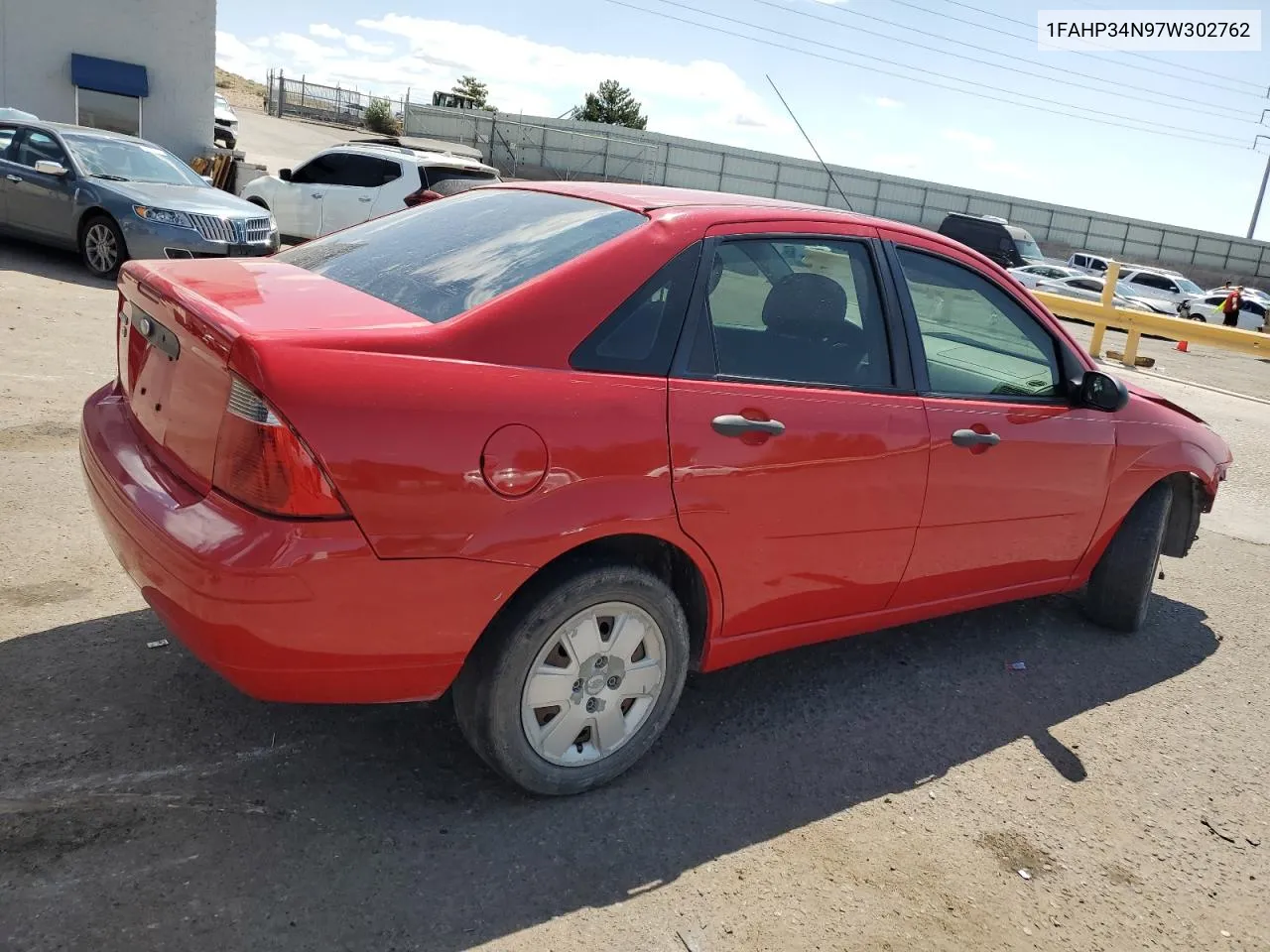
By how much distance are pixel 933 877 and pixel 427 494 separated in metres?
1.79

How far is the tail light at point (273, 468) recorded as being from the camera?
247cm

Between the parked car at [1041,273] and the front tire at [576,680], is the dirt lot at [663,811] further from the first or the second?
the parked car at [1041,273]

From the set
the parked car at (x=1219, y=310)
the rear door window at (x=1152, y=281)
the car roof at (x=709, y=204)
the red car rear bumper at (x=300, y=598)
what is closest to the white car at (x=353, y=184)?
the car roof at (x=709, y=204)

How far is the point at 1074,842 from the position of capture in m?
3.25

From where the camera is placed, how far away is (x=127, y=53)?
65.5 ft

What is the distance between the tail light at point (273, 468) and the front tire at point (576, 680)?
0.64 m

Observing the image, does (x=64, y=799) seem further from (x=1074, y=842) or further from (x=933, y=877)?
(x=1074, y=842)

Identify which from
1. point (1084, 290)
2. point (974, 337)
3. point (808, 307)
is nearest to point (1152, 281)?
point (1084, 290)

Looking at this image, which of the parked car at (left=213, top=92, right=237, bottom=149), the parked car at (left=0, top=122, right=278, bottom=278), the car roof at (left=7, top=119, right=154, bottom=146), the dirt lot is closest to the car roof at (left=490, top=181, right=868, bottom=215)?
the dirt lot

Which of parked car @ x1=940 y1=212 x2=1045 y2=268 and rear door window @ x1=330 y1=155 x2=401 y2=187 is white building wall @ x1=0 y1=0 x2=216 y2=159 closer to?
rear door window @ x1=330 y1=155 x2=401 y2=187

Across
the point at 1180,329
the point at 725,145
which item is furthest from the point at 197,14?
the point at 725,145

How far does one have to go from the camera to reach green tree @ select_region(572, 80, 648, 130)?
7012 cm

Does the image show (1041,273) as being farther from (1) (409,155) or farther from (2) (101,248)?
(2) (101,248)

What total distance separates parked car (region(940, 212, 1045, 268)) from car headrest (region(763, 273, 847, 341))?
1085 inches
